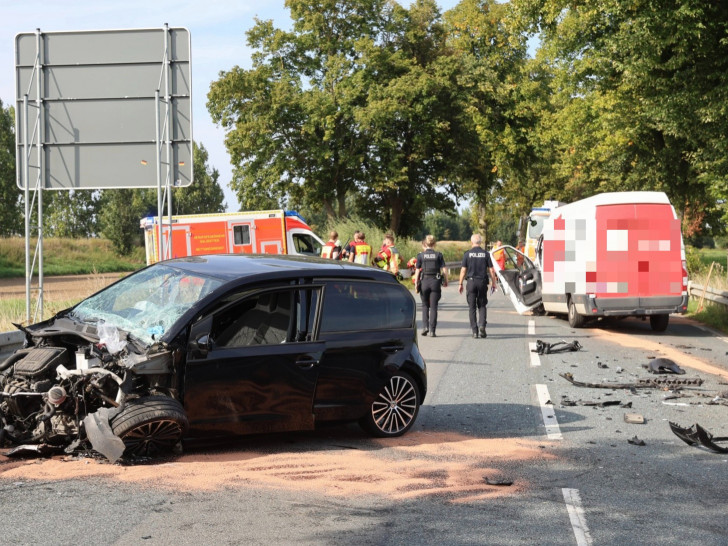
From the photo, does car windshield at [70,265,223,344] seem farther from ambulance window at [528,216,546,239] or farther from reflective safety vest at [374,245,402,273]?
ambulance window at [528,216,546,239]

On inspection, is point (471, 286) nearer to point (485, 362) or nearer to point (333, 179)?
point (485, 362)

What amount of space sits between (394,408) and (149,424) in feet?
8.08

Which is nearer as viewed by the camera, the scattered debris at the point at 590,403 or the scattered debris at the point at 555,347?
the scattered debris at the point at 590,403

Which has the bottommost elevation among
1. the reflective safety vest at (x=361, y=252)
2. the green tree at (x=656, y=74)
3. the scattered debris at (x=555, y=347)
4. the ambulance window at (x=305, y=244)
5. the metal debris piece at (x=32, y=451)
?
the scattered debris at (x=555, y=347)

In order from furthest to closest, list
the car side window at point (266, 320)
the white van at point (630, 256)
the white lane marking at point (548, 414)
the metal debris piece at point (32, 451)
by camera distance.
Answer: the white van at point (630, 256) < the white lane marking at point (548, 414) < the car side window at point (266, 320) < the metal debris piece at point (32, 451)

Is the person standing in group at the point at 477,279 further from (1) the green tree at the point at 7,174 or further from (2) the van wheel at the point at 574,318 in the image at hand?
(1) the green tree at the point at 7,174

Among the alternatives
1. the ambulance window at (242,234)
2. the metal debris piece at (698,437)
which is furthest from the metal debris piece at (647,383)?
the ambulance window at (242,234)

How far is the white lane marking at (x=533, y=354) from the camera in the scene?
14.2m

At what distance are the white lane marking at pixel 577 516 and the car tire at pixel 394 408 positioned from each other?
2.12 metres

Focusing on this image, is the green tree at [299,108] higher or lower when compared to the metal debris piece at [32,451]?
higher

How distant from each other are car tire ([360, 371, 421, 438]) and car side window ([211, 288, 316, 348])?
0.99 meters

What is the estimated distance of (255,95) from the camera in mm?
52750

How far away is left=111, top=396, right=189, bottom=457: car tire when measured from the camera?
6871 mm

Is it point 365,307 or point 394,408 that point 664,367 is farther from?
point 365,307
